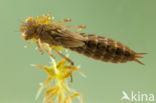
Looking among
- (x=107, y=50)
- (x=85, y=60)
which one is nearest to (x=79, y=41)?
(x=107, y=50)

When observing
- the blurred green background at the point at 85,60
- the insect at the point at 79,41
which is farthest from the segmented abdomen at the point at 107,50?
the blurred green background at the point at 85,60

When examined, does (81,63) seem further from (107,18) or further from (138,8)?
(138,8)

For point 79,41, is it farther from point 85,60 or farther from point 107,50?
point 85,60

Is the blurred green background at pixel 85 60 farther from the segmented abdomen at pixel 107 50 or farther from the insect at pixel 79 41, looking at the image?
the segmented abdomen at pixel 107 50

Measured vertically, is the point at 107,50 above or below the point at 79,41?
below

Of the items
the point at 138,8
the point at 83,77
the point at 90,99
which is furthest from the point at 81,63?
the point at 138,8

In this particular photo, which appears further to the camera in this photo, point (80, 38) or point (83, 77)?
point (83, 77)

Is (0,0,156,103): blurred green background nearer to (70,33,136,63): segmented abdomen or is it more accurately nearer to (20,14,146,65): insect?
(20,14,146,65): insect
